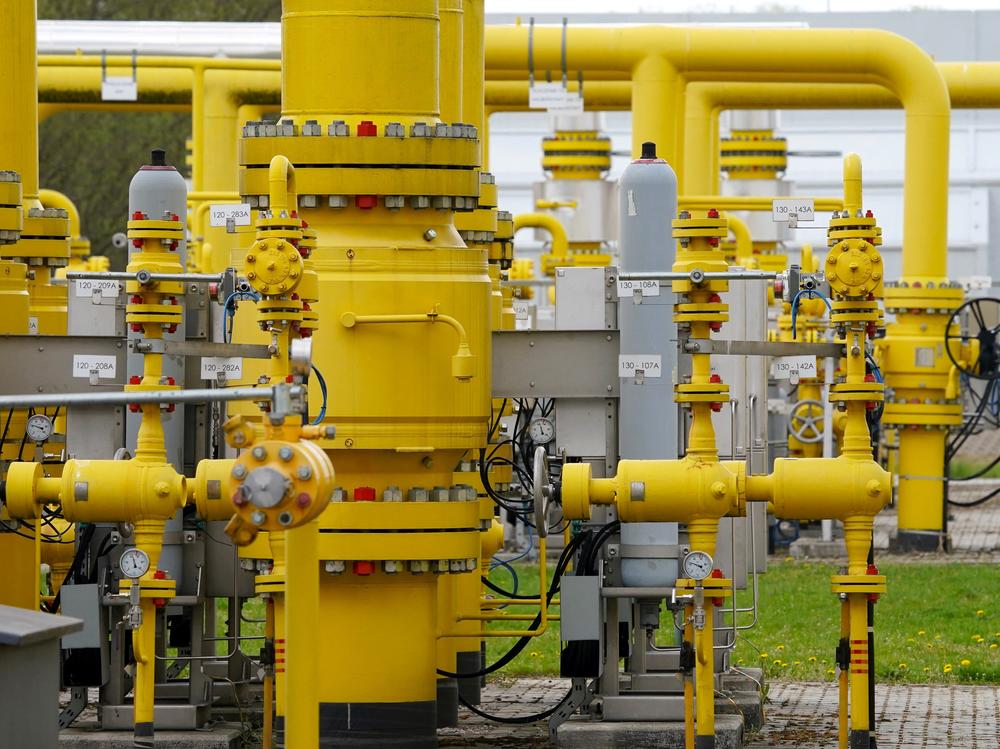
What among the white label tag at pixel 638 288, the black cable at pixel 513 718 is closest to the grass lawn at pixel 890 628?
the black cable at pixel 513 718

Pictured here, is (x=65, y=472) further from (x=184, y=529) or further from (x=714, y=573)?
(x=714, y=573)

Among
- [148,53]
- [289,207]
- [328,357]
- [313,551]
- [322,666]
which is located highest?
[148,53]

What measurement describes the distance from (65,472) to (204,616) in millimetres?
2038

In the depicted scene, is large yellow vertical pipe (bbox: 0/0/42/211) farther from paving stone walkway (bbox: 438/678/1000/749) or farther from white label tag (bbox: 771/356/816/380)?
white label tag (bbox: 771/356/816/380)

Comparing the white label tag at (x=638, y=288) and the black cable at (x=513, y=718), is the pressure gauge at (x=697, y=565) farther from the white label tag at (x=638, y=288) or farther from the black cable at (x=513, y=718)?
the black cable at (x=513, y=718)

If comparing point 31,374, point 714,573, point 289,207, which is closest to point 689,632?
point 714,573

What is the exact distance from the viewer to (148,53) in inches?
727

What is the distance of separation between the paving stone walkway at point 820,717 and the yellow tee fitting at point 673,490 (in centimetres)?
161

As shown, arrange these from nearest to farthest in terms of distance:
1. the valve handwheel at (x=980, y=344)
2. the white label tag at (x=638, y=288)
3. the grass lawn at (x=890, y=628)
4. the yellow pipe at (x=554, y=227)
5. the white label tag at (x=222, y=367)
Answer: the white label tag at (x=222, y=367)
the white label tag at (x=638, y=288)
the grass lawn at (x=890, y=628)
the valve handwheel at (x=980, y=344)
the yellow pipe at (x=554, y=227)

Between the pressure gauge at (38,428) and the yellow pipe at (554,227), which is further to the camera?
the yellow pipe at (554,227)

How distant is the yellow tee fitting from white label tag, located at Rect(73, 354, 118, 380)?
2069 mm

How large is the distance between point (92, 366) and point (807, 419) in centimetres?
962

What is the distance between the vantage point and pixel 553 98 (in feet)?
54.9

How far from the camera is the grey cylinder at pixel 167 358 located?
9.52 metres
